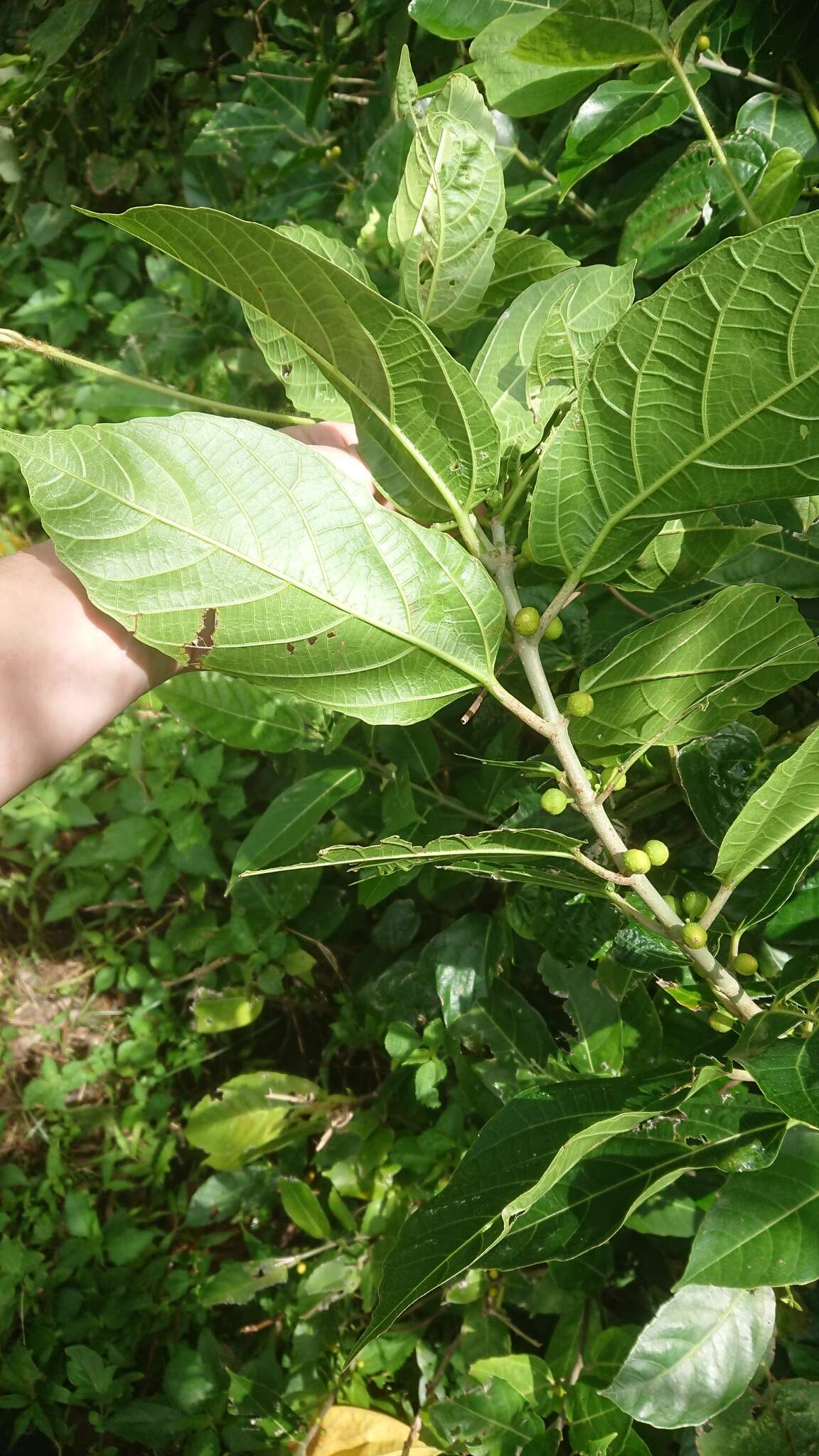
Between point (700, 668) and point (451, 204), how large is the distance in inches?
15.1

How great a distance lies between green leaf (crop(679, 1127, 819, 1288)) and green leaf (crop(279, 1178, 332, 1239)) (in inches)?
40.8

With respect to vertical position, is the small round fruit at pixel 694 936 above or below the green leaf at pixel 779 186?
below

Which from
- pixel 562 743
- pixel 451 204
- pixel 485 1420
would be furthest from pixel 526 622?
pixel 485 1420

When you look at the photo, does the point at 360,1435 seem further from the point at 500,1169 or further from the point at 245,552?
the point at 245,552

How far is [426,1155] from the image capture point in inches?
58.7

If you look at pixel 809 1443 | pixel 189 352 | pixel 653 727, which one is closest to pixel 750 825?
pixel 653 727

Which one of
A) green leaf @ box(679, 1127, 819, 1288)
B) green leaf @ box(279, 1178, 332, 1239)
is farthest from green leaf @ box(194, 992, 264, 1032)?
green leaf @ box(679, 1127, 819, 1288)

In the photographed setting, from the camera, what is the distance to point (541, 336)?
27.5 inches

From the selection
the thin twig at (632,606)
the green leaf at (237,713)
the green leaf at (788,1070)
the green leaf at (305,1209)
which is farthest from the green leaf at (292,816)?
the green leaf at (305,1209)

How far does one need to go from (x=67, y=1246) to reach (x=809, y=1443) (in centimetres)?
174

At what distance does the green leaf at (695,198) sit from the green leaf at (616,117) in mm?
70

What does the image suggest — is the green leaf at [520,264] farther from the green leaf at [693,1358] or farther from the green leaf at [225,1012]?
the green leaf at [225,1012]

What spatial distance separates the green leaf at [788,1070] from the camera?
0.62m

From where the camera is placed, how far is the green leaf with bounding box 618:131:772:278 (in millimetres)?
990
